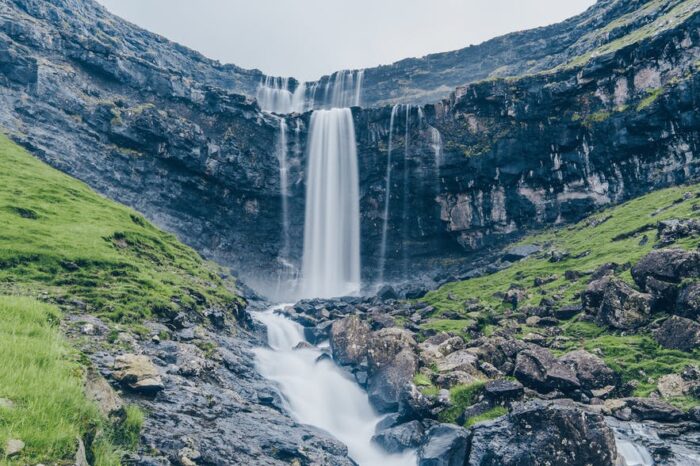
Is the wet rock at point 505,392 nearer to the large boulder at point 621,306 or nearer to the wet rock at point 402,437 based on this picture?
the wet rock at point 402,437

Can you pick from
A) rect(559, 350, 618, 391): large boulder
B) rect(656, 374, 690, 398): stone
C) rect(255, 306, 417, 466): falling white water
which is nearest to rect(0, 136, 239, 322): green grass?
rect(255, 306, 417, 466): falling white water

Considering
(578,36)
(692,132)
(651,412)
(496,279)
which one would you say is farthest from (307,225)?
(578,36)

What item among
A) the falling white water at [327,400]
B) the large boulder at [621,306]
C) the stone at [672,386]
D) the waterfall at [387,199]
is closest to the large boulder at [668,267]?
the large boulder at [621,306]

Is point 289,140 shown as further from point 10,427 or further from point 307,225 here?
point 10,427

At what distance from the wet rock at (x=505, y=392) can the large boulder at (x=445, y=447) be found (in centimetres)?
293

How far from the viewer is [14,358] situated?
693 cm

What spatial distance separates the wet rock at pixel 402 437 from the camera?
779 inches

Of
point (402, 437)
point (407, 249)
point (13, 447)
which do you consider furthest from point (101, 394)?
point (407, 249)

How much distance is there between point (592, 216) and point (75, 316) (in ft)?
216

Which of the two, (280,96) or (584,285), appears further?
(280,96)

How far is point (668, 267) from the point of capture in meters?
26.1

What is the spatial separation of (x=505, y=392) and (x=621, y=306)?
11.9 meters

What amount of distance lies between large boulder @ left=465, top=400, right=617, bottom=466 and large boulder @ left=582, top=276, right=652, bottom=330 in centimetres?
1315

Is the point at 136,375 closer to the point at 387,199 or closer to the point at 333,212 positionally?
the point at 387,199
